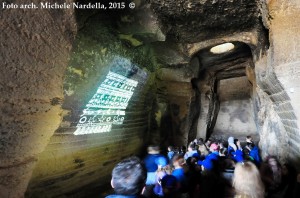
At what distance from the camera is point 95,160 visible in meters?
4.77

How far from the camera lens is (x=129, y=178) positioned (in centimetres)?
168

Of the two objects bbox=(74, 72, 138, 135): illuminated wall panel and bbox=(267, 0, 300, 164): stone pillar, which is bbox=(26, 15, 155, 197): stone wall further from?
bbox=(267, 0, 300, 164): stone pillar

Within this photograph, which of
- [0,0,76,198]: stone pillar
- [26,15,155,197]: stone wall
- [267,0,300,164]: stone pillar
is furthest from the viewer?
[26,15,155,197]: stone wall

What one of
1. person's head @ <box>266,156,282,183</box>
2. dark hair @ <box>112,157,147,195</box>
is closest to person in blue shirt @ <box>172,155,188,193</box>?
person's head @ <box>266,156,282,183</box>

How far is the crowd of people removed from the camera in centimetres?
171

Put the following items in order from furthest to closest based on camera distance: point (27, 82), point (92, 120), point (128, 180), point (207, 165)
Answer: point (92, 120), point (207, 165), point (27, 82), point (128, 180)

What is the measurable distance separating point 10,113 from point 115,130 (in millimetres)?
3165

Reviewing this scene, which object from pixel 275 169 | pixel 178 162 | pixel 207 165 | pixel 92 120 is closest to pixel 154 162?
pixel 178 162

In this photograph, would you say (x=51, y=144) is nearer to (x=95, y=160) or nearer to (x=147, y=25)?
→ (x=95, y=160)

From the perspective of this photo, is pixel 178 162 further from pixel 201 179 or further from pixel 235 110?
pixel 235 110

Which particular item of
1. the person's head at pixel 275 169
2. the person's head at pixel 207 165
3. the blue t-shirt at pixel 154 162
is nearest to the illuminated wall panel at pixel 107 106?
the blue t-shirt at pixel 154 162

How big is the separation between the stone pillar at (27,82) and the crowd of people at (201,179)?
1128 mm

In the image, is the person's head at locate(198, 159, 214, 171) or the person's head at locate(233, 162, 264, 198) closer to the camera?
the person's head at locate(233, 162, 264, 198)

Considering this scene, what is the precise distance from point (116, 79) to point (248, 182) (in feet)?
9.93
